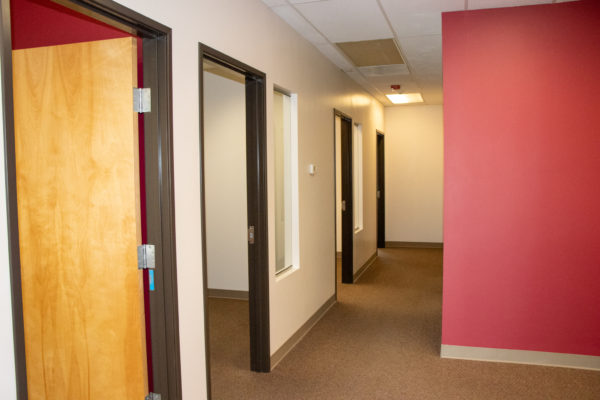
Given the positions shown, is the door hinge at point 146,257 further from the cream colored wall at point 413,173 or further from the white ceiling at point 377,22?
the cream colored wall at point 413,173

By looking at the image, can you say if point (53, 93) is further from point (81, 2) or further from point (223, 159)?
point (223, 159)

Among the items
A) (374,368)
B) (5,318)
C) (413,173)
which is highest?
(413,173)

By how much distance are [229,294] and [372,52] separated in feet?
9.59

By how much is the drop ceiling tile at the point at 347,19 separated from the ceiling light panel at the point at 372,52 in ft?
0.59

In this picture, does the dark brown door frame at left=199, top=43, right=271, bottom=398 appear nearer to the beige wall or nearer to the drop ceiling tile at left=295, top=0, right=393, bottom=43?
the beige wall

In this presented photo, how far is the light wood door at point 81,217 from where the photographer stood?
229 cm

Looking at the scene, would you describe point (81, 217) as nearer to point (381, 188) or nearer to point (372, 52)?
point (372, 52)

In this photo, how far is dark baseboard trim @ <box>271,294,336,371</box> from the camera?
3552 millimetres

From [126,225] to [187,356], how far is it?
2.41ft

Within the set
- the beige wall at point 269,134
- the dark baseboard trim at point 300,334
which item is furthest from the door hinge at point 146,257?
the dark baseboard trim at point 300,334

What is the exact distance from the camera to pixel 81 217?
92.4 inches

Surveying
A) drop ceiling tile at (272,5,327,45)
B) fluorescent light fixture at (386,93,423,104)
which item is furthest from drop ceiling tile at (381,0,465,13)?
fluorescent light fixture at (386,93,423,104)

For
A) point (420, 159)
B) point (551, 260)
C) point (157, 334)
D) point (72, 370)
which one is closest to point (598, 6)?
point (551, 260)

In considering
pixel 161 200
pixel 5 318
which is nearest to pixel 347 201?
pixel 161 200
